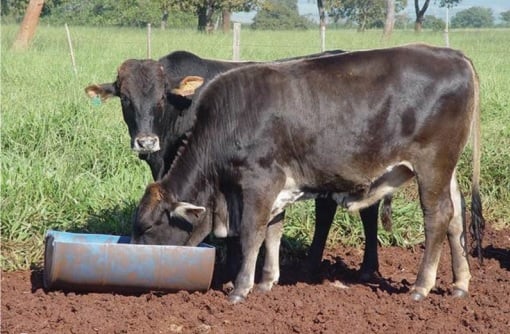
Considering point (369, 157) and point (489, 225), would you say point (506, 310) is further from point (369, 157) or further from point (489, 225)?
point (489, 225)

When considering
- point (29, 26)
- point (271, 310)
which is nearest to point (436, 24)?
point (29, 26)

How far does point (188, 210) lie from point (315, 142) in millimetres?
1019

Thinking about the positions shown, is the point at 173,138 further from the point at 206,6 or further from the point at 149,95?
the point at 206,6

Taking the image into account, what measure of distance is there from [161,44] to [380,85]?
17.0 m

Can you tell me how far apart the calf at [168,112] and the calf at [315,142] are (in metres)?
0.33

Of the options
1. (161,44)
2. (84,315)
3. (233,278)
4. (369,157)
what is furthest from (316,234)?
(161,44)

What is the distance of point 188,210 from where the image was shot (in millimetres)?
6105

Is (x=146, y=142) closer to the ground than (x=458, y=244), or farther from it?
farther from it

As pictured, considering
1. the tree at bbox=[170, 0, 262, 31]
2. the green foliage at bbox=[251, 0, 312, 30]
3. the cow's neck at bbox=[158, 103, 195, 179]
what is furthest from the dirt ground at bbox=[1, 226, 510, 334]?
the green foliage at bbox=[251, 0, 312, 30]

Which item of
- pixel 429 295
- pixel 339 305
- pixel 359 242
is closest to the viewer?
pixel 339 305

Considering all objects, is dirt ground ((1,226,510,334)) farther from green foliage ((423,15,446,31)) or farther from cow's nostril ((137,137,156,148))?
green foliage ((423,15,446,31))

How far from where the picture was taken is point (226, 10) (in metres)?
43.3

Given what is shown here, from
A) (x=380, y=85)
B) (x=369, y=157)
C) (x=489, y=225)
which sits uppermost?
(x=380, y=85)

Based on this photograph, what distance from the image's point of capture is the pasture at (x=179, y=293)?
5676mm
